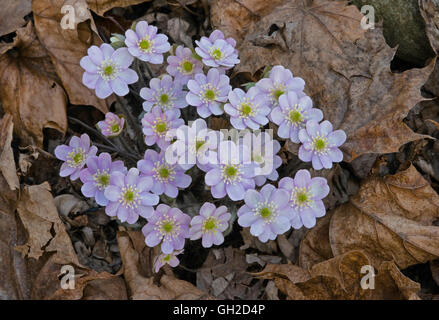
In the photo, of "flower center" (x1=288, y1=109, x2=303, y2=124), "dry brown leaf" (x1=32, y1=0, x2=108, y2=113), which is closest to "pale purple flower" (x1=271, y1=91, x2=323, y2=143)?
"flower center" (x1=288, y1=109, x2=303, y2=124)

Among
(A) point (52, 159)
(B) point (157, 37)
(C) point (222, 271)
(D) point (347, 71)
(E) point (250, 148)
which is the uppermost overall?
(B) point (157, 37)

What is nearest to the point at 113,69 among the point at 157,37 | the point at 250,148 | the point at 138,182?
the point at 157,37

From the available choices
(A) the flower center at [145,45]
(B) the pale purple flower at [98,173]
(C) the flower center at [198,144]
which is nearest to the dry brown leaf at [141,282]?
(B) the pale purple flower at [98,173]

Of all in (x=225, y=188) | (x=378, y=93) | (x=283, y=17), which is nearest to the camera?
(x=225, y=188)

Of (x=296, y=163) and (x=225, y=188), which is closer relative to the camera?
(x=225, y=188)

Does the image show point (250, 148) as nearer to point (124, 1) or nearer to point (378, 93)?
point (378, 93)

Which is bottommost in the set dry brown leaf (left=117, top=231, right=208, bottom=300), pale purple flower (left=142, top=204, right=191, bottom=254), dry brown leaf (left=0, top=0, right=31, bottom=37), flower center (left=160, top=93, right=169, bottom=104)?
dry brown leaf (left=117, top=231, right=208, bottom=300)

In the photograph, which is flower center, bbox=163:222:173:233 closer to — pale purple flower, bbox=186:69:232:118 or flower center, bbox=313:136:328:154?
pale purple flower, bbox=186:69:232:118
